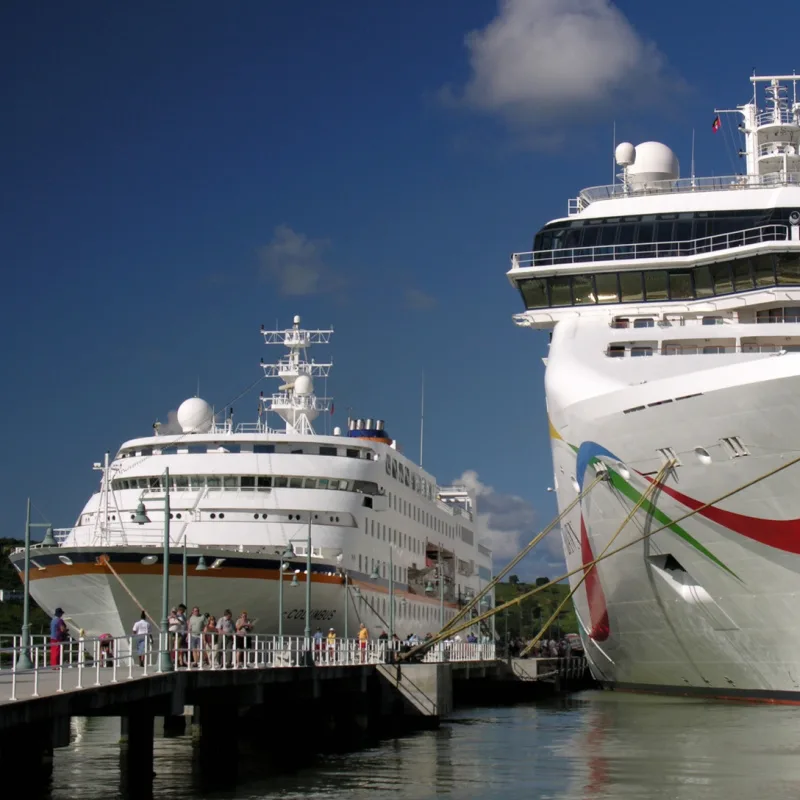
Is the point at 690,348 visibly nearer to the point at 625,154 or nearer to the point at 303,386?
the point at 625,154

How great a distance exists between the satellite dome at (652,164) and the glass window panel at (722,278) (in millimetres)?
7861

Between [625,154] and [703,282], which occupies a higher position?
[625,154]

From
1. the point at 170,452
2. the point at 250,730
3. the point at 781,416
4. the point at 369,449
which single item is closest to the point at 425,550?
the point at 369,449

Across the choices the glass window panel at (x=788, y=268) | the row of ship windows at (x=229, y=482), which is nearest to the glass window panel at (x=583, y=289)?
the glass window panel at (x=788, y=268)

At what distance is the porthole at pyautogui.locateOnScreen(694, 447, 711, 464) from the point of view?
28828mm

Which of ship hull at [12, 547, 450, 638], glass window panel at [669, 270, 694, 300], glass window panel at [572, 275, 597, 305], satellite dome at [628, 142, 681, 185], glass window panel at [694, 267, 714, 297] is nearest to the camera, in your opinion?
glass window panel at [694, 267, 714, 297]

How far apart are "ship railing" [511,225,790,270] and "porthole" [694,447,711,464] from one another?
8316mm

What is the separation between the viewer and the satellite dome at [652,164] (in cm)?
4269

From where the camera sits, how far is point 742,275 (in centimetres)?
3494

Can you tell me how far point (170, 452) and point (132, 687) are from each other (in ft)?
86.1

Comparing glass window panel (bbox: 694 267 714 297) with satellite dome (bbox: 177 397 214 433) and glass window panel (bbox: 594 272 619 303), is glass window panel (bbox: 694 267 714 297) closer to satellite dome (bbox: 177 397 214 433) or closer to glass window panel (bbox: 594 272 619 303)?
glass window panel (bbox: 594 272 619 303)

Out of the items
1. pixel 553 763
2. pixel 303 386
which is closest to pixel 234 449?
pixel 303 386

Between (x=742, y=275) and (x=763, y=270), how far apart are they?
1.74 ft

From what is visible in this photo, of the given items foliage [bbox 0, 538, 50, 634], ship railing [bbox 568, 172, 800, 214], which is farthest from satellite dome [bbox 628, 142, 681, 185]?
foliage [bbox 0, 538, 50, 634]
